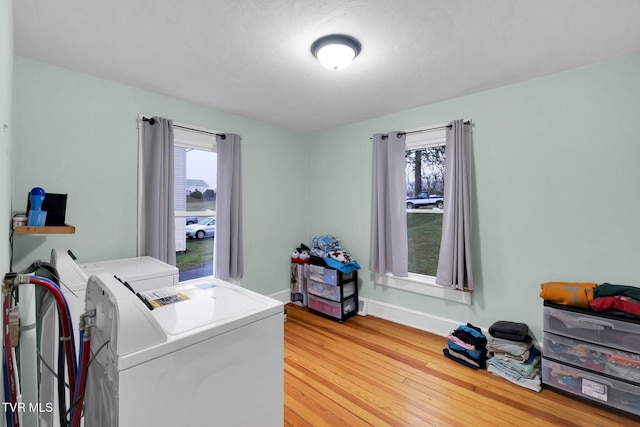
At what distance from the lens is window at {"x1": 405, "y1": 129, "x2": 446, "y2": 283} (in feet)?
9.86

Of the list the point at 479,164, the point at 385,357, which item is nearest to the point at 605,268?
the point at 479,164

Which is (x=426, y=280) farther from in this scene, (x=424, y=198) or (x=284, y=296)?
(x=284, y=296)

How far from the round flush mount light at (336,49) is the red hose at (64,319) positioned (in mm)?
1808

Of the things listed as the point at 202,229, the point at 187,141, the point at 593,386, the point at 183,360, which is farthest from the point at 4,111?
the point at 593,386

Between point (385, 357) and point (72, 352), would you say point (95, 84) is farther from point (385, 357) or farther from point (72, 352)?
point (385, 357)

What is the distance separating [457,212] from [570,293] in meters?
1.00

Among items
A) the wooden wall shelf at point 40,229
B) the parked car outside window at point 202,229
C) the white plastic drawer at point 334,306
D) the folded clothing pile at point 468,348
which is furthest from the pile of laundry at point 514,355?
the wooden wall shelf at point 40,229

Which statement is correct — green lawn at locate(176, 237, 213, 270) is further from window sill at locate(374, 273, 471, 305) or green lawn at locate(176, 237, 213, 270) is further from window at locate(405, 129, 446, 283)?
window at locate(405, 129, 446, 283)

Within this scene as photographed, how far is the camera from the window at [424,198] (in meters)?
3.01

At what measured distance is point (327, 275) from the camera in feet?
11.0

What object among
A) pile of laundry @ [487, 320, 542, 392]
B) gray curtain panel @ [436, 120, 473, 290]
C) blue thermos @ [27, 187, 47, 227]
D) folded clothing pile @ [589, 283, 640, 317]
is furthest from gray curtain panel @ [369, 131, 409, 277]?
blue thermos @ [27, 187, 47, 227]

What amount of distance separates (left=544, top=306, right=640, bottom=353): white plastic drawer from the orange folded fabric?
68 mm

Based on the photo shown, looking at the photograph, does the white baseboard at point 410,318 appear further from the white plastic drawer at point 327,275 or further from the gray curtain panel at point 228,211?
the gray curtain panel at point 228,211

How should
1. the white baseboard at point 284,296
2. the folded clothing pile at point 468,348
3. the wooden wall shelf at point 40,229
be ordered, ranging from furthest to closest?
the white baseboard at point 284,296
the folded clothing pile at point 468,348
the wooden wall shelf at point 40,229
